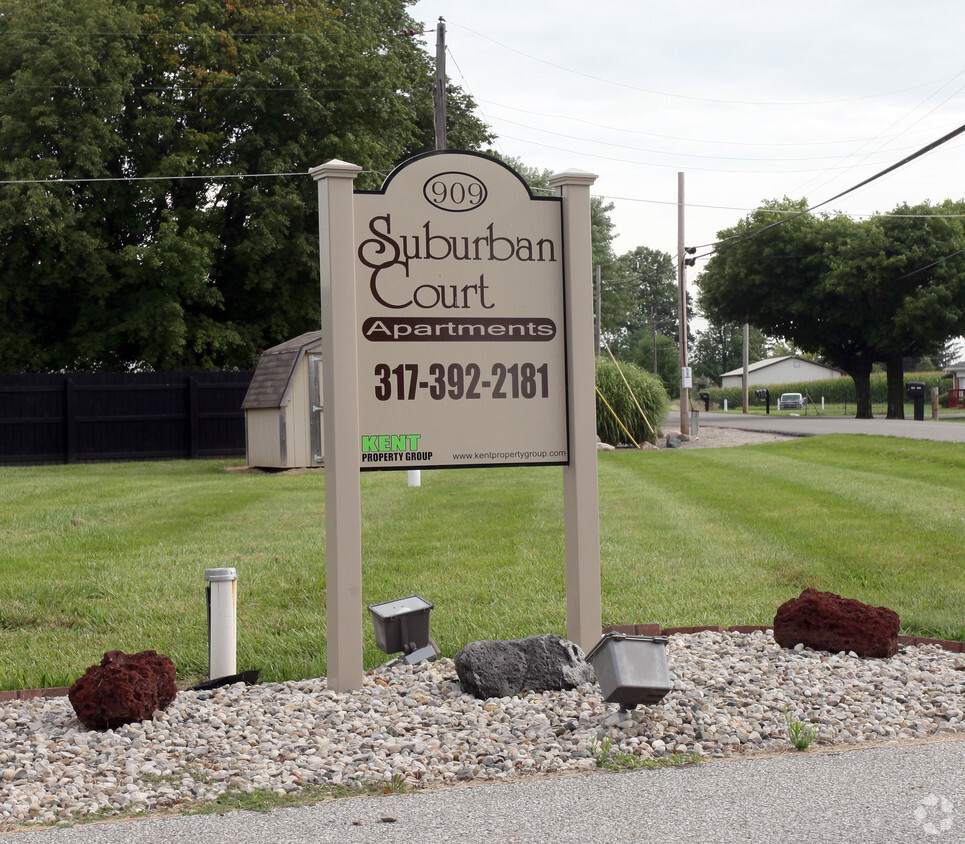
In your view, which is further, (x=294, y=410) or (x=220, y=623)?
(x=294, y=410)

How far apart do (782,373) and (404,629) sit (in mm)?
102092

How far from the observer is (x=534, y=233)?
5332 mm

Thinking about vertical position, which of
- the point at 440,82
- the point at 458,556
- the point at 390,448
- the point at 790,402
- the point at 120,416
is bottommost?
the point at 458,556

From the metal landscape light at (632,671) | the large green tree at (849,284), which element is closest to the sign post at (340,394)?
the metal landscape light at (632,671)

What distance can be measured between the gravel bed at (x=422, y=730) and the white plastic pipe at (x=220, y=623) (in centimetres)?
22

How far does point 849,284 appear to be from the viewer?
140 ft

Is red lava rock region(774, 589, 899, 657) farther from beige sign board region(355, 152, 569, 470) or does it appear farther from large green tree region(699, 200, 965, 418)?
large green tree region(699, 200, 965, 418)

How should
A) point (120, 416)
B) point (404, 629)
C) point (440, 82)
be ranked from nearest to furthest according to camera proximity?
point (404, 629), point (440, 82), point (120, 416)

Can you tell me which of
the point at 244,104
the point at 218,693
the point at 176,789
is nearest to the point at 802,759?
the point at 176,789

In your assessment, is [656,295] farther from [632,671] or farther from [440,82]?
[632,671]

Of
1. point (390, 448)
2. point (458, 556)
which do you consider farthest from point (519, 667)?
point (458, 556)

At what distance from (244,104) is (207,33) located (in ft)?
6.37

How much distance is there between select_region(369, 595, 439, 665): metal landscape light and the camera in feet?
17.1

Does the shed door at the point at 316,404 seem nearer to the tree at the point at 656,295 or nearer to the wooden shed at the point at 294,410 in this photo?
the wooden shed at the point at 294,410
